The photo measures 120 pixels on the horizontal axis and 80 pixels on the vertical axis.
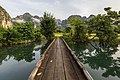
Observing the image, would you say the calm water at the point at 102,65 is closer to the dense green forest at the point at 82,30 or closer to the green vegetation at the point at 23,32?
the dense green forest at the point at 82,30

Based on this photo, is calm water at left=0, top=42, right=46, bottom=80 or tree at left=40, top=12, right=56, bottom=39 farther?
tree at left=40, top=12, right=56, bottom=39

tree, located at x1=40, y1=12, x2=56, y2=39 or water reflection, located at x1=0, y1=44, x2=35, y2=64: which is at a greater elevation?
tree, located at x1=40, y1=12, x2=56, y2=39

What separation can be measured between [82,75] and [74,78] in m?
0.83

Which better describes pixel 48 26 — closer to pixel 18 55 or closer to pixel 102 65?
pixel 18 55

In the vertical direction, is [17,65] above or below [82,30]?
below

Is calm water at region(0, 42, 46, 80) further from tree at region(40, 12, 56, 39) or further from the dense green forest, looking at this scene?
tree at region(40, 12, 56, 39)

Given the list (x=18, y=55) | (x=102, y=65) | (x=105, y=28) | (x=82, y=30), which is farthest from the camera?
(x=82, y=30)

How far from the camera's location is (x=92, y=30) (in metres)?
49.3

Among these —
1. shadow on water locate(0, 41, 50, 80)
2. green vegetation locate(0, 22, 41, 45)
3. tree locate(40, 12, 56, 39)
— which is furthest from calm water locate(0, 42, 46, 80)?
tree locate(40, 12, 56, 39)

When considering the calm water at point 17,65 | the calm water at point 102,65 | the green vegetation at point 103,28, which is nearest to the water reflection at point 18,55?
the calm water at point 17,65

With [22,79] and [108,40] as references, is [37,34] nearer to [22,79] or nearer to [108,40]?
[108,40]

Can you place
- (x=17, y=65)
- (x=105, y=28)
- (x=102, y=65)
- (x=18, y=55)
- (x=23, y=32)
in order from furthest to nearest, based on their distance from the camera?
(x=23, y=32) → (x=105, y=28) → (x=18, y=55) → (x=17, y=65) → (x=102, y=65)

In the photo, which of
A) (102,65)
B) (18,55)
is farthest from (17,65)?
(102,65)

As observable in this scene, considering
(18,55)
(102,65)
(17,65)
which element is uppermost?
(17,65)
